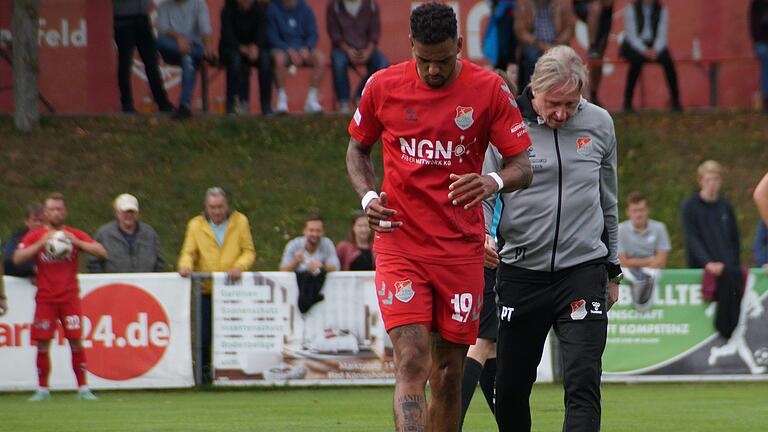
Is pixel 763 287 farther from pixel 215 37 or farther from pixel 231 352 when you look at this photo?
pixel 215 37

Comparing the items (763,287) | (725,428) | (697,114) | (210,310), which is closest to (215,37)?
(697,114)

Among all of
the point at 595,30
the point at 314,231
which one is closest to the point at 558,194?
the point at 314,231

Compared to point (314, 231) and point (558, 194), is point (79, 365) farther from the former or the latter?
point (558, 194)

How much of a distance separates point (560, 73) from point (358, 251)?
884 centimetres

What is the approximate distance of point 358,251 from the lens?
51.0ft

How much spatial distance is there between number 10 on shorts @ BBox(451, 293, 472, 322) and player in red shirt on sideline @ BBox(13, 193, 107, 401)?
309 inches

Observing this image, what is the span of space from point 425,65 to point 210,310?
8.61 m

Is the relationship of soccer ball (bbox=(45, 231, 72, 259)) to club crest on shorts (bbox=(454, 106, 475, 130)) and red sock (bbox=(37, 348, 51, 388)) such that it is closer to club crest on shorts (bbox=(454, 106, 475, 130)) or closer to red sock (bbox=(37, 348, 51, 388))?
red sock (bbox=(37, 348, 51, 388))

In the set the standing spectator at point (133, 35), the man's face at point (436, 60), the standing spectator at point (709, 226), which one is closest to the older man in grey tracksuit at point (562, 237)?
the man's face at point (436, 60)

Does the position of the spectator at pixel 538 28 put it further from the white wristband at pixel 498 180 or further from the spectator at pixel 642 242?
the white wristband at pixel 498 180

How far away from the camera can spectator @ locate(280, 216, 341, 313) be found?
14.6 m

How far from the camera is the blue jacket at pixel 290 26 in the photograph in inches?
851

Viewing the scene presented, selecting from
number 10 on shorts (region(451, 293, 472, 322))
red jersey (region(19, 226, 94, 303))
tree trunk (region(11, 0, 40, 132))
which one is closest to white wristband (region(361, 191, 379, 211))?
number 10 on shorts (region(451, 293, 472, 322))

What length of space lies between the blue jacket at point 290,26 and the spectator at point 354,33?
0.31 meters
